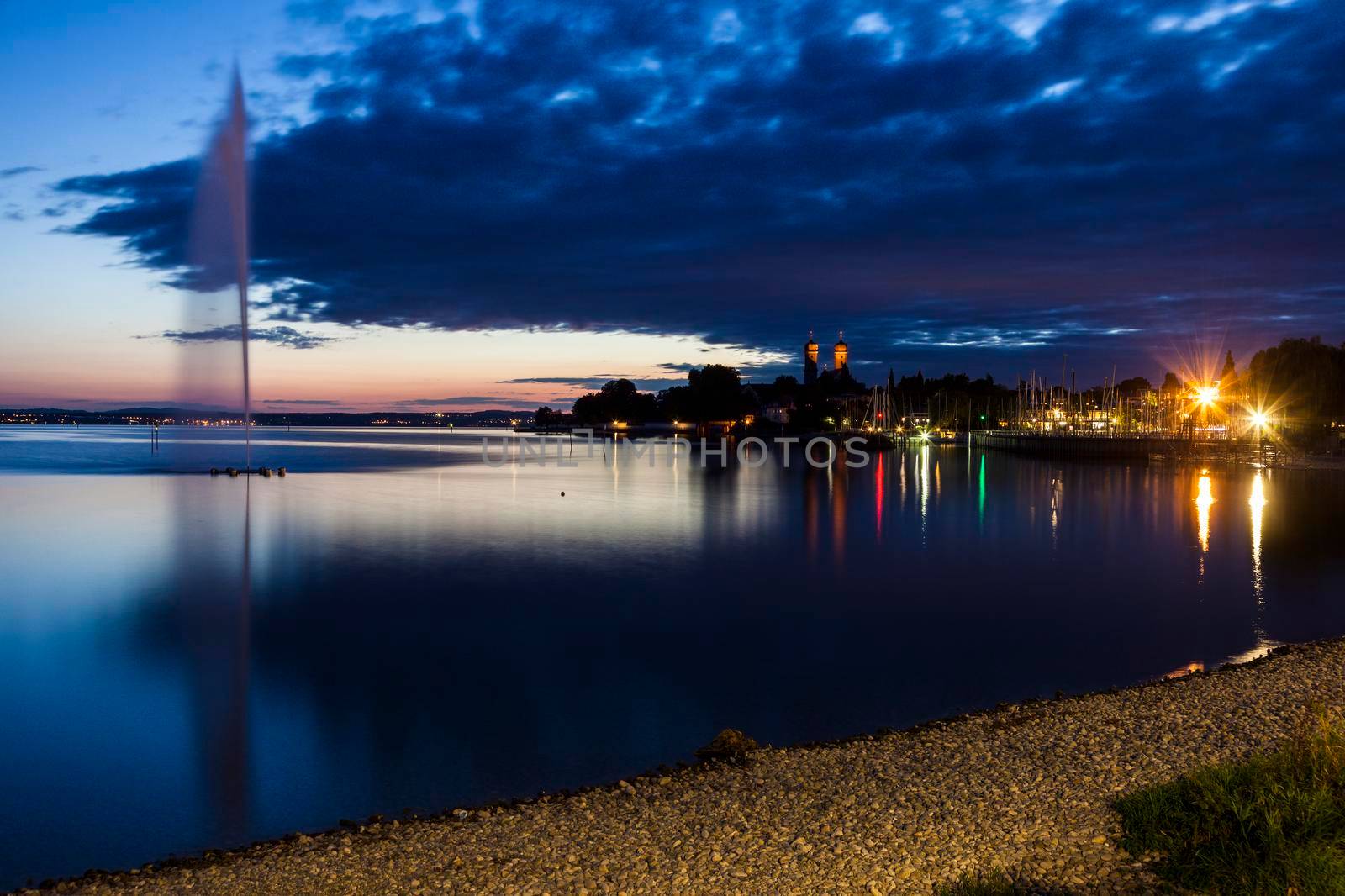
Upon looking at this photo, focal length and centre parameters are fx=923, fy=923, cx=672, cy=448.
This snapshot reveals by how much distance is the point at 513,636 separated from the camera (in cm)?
1995

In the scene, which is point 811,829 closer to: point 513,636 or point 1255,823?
point 1255,823

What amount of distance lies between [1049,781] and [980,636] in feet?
34.8

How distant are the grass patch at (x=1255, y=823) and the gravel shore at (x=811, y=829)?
1.16 feet

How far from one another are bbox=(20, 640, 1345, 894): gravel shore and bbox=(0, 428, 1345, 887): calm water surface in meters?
1.78

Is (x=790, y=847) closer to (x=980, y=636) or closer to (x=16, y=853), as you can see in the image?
(x=16, y=853)

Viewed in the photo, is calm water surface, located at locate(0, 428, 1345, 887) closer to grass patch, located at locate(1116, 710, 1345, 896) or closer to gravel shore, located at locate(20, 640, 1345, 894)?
gravel shore, located at locate(20, 640, 1345, 894)

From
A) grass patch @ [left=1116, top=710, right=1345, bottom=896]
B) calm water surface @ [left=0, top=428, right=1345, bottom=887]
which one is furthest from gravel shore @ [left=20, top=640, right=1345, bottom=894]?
calm water surface @ [left=0, top=428, right=1345, bottom=887]

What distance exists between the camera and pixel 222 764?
40.3 ft

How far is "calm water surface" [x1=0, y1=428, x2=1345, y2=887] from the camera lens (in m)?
11.8

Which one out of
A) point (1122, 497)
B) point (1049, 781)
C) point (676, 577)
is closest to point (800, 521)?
point (676, 577)

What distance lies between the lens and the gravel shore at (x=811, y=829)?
7.61 meters

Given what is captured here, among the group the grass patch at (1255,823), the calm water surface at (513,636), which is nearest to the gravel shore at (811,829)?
the grass patch at (1255,823)

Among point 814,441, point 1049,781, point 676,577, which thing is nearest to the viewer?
point 1049,781

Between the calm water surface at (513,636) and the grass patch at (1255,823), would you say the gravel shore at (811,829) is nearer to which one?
the grass patch at (1255,823)
